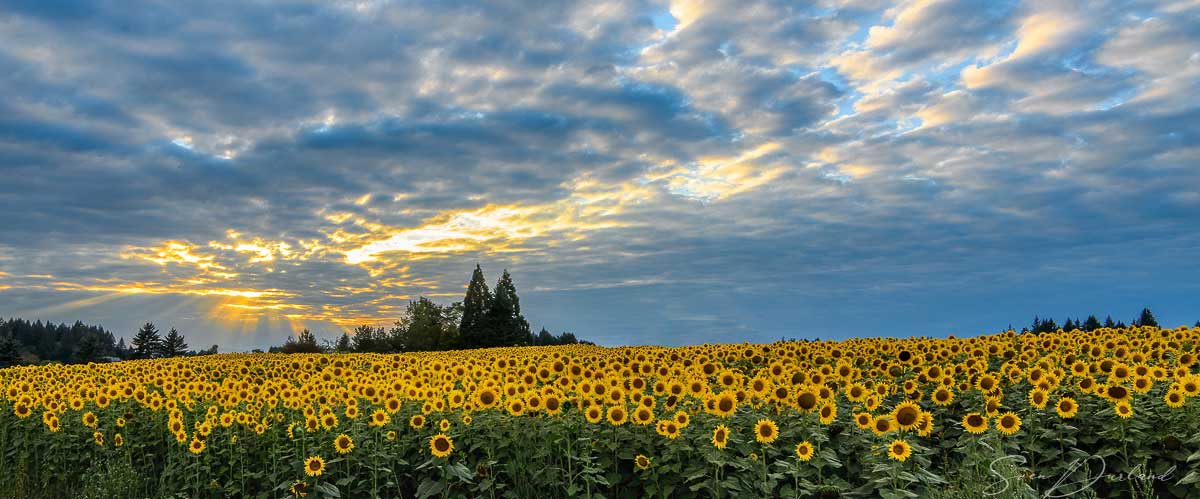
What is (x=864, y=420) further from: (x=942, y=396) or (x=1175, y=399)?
(x=1175, y=399)

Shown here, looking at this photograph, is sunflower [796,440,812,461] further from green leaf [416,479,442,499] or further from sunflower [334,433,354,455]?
sunflower [334,433,354,455]

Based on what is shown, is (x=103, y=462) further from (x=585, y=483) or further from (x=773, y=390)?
(x=773, y=390)

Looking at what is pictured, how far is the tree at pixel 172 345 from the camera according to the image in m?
41.2

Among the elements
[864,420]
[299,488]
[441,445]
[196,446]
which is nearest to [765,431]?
[864,420]

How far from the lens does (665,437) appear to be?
912 centimetres

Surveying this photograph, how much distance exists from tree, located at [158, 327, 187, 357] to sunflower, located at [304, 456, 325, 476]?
36.5 m

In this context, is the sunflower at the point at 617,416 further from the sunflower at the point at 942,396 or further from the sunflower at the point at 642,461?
the sunflower at the point at 942,396

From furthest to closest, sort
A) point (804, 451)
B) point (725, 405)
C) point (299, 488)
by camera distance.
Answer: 1. point (299, 488)
2. point (725, 405)
3. point (804, 451)

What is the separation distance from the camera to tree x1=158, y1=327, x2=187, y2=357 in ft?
135

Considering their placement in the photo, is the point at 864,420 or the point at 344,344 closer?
the point at 864,420

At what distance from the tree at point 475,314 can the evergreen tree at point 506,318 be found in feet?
2.00

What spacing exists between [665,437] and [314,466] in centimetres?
446

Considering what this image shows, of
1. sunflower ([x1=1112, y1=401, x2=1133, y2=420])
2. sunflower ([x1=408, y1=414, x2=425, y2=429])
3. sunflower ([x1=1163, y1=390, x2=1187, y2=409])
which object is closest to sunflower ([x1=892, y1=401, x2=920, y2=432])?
sunflower ([x1=1112, y1=401, x2=1133, y2=420])

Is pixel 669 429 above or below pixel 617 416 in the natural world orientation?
below
